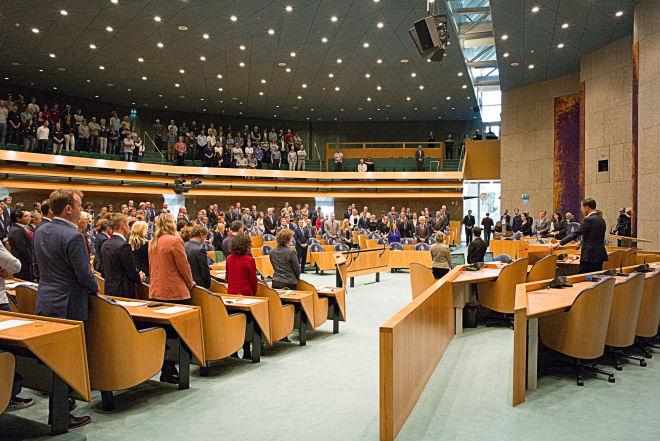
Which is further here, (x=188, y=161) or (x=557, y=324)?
(x=188, y=161)

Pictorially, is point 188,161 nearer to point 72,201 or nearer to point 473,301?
point 473,301

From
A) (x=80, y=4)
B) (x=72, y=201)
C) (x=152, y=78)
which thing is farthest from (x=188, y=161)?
(x=72, y=201)

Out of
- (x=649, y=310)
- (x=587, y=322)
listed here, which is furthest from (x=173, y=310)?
(x=649, y=310)

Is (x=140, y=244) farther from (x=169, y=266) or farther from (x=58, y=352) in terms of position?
(x=58, y=352)

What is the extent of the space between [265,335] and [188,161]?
16.9 meters

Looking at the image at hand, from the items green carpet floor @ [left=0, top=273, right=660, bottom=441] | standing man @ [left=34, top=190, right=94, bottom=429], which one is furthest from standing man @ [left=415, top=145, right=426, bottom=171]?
standing man @ [left=34, top=190, right=94, bottom=429]

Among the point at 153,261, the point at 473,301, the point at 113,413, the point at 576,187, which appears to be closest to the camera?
the point at 113,413

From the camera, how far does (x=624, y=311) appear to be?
4.66m

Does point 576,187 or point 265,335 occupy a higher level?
point 576,187

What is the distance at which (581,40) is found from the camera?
13273 mm

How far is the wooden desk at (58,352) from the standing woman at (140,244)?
165cm

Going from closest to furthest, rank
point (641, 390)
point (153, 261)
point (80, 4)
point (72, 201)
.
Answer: point (72, 201)
point (641, 390)
point (153, 261)
point (80, 4)

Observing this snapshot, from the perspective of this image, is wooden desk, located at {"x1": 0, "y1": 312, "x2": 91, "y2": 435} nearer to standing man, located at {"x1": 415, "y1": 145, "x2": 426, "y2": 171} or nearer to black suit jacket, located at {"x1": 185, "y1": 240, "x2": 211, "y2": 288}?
black suit jacket, located at {"x1": 185, "y1": 240, "x2": 211, "y2": 288}

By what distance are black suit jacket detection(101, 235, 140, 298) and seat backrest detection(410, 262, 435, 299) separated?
4.00 meters
